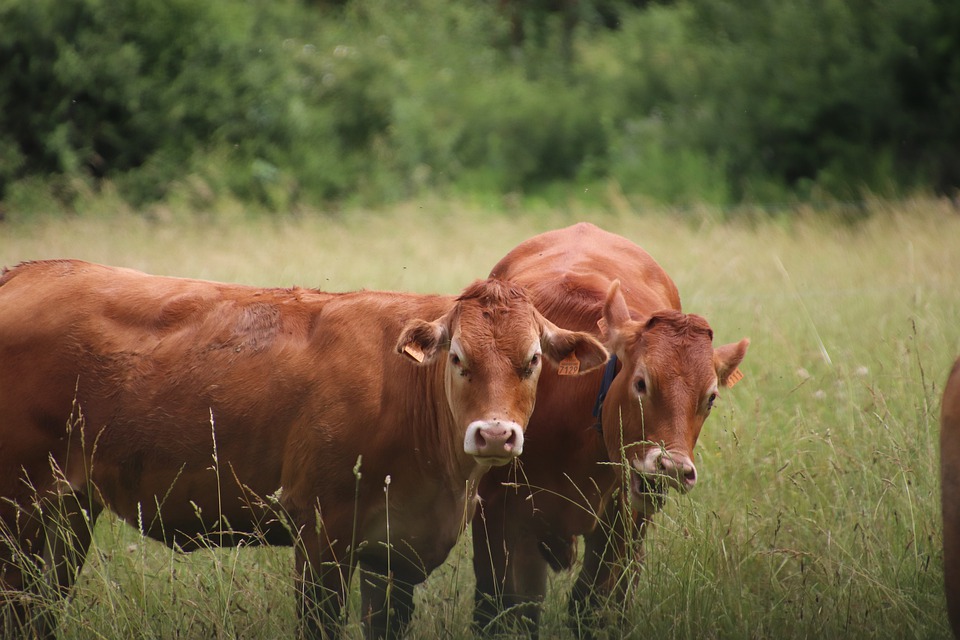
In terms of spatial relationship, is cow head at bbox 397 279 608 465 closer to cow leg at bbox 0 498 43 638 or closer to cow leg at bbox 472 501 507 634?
cow leg at bbox 472 501 507 634

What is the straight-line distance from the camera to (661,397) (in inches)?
168

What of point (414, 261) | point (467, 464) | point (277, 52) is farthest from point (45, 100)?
point (467, 464)

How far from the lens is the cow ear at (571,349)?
4.34 metres

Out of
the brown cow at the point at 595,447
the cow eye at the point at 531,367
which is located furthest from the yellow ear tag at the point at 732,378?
the cow eye at the point at 531,367

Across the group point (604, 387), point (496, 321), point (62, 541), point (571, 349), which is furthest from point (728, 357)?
point (62, 541)

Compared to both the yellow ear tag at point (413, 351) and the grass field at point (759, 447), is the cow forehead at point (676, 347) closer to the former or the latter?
the grass field at point (759, 447)

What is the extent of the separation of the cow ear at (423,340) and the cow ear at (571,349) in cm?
39

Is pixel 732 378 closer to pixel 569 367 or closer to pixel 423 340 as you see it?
pixel 569 367

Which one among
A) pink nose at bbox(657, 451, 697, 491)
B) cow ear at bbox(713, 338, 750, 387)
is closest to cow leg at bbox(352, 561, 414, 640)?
pink nose at bbox(657, 451, 697, 491)

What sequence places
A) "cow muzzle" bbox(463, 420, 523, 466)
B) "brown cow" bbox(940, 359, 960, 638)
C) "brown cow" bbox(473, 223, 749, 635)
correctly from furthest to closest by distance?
"brown cow" bbox(473, 223, 749, 635) → "cow muzzle" bbox(463, 420, 523, 466) → "brown cow" bbox(940, 359, 960, 638)

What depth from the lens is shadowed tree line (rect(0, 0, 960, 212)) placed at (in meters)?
14.2

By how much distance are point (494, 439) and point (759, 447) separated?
245 cm

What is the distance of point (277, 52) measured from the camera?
15.9m

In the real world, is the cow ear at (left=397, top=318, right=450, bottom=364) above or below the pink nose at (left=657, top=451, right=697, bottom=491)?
above
